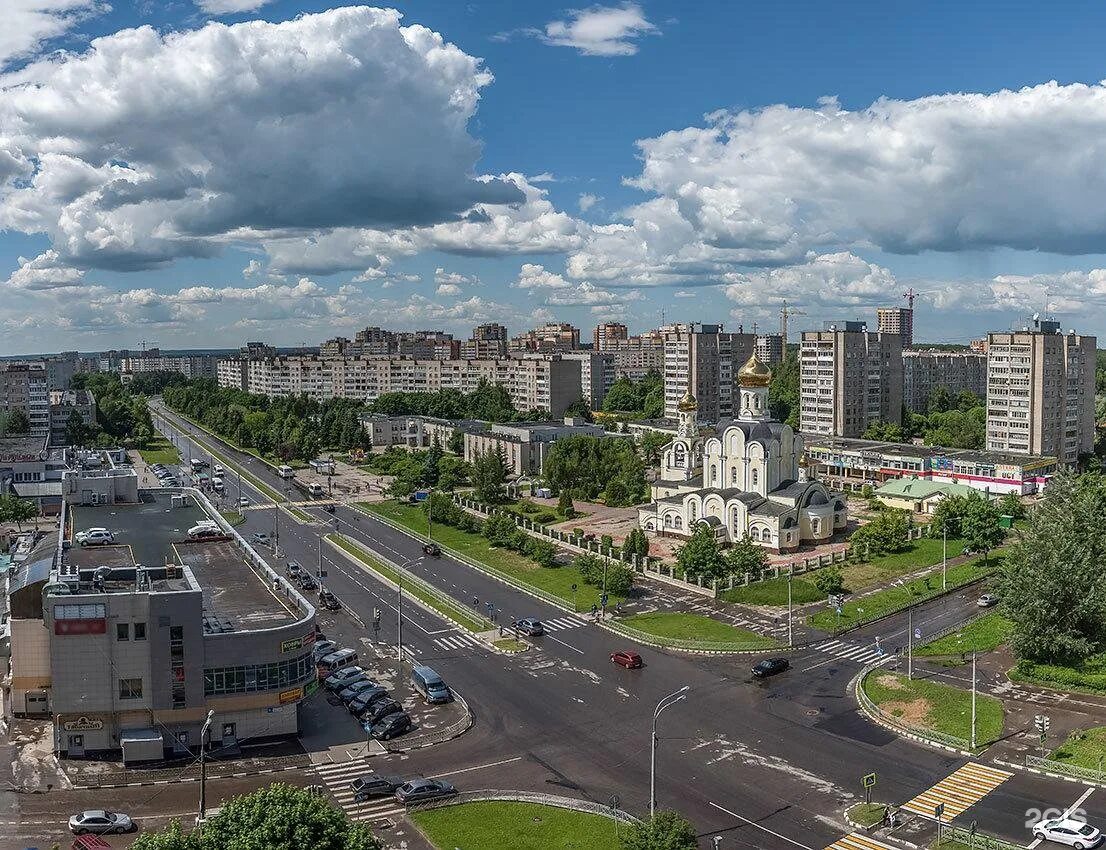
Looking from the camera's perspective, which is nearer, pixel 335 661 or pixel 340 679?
pixel 340 679

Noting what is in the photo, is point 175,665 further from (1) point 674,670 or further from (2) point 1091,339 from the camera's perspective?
(2) point 1091,339

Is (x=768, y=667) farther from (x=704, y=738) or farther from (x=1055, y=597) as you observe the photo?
(x=1055, y=597)

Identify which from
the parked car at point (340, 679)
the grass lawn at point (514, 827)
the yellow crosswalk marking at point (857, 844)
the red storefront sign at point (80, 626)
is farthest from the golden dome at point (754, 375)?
the red storefront sign at point (80, 626)

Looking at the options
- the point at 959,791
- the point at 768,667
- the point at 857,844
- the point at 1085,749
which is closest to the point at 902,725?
the point at 959,791

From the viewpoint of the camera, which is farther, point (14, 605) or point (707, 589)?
point (707, 589)

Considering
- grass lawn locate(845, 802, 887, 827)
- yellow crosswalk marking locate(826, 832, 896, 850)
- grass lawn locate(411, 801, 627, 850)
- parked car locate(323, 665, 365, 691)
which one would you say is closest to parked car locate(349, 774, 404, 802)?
grass lawn locate(411, 801, 627, 850)

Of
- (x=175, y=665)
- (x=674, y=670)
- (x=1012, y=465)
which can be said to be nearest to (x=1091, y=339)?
(x=1012, y=465)

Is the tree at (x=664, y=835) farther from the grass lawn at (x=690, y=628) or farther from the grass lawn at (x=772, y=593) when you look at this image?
the grass lawn at (x=772, y=593)
